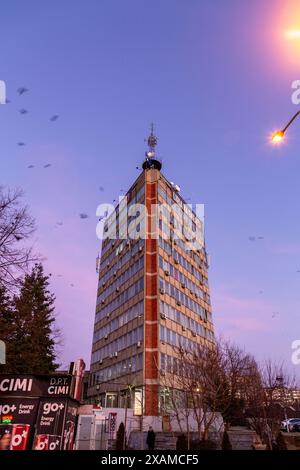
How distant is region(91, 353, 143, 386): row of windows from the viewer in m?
39.0

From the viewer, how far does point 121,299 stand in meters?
48.5

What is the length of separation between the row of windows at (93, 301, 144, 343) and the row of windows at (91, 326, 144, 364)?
66.1 inches

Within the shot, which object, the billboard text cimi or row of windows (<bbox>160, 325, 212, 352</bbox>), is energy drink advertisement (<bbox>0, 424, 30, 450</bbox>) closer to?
the billboard text cimi

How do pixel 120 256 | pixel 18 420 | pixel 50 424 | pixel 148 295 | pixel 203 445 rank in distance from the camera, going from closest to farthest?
pixel 18 420 < pixel 50 424 < pixel 203 445 < pixel 148 295 < pixel 120 256

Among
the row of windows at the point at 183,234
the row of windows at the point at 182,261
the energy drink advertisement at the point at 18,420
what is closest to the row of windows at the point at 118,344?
the row of windows at the point at 182,261

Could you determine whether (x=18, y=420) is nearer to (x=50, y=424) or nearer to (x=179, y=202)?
(x=50, y=424)

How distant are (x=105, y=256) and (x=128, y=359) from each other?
22.7 metres

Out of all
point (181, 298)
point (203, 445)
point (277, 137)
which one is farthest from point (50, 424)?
point (181, 298)

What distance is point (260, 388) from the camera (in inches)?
1188

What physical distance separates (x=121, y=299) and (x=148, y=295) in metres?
8.31

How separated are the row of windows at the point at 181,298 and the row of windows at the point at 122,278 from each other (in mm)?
3756

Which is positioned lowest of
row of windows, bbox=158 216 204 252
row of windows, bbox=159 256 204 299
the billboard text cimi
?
the billboard text cimi

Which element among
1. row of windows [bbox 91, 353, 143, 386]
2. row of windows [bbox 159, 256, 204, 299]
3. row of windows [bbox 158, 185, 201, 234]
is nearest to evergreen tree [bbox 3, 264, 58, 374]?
row of windows [bbox 91, 353, 143, 386]

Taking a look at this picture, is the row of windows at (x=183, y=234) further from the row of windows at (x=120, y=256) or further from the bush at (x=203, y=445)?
the bush at (x=203, y=445)
